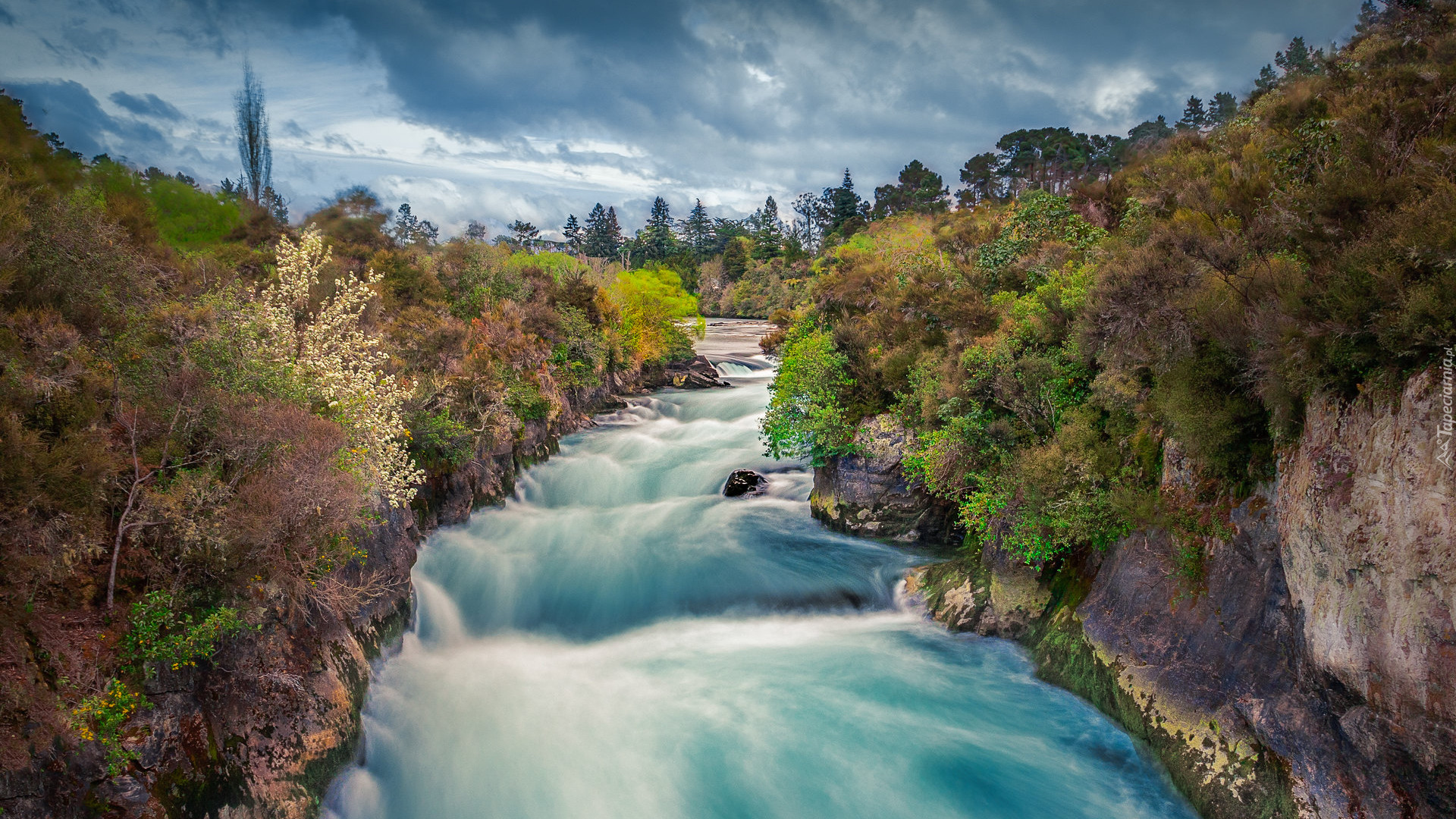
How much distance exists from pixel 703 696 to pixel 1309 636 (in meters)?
8.22

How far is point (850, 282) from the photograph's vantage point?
2042 cm

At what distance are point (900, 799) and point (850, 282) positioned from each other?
48.7 ft

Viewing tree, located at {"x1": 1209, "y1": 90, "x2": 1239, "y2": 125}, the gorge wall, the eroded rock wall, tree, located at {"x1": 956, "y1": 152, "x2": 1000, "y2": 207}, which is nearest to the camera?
the eroded rock wall

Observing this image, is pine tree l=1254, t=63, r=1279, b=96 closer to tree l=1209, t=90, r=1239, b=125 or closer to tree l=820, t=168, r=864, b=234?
tree l=1209, t=90, r=1239, b=125

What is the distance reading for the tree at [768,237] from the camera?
92.5 meters

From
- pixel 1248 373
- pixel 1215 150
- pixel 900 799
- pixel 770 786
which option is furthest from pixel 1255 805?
pixel 1215 150

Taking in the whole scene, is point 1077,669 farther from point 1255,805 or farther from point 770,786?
point 770,786

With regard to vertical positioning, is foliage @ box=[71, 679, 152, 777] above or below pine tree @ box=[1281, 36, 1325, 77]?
below

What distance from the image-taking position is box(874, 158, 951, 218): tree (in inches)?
2724

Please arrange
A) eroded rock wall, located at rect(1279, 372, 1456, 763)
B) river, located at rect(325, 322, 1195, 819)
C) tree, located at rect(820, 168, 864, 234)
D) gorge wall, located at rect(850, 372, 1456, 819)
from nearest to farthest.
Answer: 1. eroded rock wall, located at rect(1279, 372, 1456, 763)
2. gorge wall, located at rect(850, 372, 1456, 819)
3. river, located at rect(325, 322, 1195, 819)
4. tree, located at rect(820, 168, 864, 234)

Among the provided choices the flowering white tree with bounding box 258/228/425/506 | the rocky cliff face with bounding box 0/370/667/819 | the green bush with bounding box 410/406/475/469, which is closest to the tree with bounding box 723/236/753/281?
the green bush with bounding box 410/406/475/469

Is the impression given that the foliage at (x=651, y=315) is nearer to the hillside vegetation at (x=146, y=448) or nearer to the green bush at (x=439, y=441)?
the green bush at (x=439, y=441)

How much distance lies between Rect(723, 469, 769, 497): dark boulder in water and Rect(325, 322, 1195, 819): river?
5.67 feet

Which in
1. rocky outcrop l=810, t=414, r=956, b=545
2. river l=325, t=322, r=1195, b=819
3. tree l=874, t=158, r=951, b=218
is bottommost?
river l=325, t=322, r=1195, b=819
